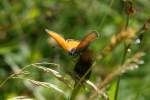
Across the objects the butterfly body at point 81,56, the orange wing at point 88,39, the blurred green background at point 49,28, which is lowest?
the blurred green background at point 49,28

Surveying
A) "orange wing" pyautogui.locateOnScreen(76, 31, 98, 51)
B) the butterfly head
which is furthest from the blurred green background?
"orange wing" pyautogui.locateOnScreen(76, 31, 98, 51)

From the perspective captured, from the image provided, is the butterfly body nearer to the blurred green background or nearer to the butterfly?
the butterfly

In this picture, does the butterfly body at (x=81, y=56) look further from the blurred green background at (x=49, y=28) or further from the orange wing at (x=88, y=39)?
the blurred green background at (x=49, y=28)

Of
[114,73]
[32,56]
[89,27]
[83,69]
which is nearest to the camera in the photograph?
[114,73]

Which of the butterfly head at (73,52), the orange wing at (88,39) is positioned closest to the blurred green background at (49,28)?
the butterfly head at (73,52)

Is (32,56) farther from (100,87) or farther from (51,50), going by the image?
(100,87)

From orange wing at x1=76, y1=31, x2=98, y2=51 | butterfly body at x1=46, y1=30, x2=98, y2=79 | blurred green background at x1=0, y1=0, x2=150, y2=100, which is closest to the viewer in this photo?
orange wing at x1=76, y1=31, x2=98, y2=51

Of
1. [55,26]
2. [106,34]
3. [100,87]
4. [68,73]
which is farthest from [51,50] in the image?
[100,87]

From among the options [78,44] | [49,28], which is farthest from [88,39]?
[49,28]
